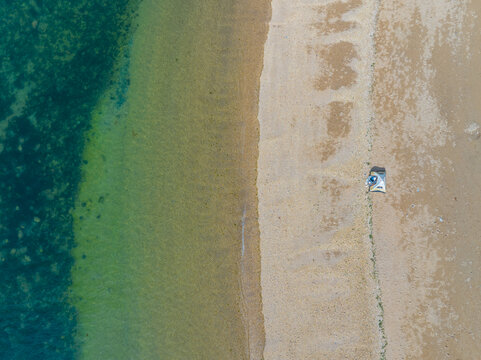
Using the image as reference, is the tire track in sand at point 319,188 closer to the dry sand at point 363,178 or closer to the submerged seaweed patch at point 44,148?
the dry sand at point 363,178

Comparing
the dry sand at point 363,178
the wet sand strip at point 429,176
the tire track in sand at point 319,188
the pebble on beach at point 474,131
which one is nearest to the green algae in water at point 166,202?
the tire track in sand at point 319,188

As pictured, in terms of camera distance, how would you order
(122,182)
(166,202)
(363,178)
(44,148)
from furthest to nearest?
1. (44,148)
2. (122,182)
3. (166,202)
4. (363,178)

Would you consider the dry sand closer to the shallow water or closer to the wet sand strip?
the wet sand strip

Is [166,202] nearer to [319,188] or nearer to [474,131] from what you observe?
[319,188]

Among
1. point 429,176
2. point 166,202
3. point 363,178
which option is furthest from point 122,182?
point 429,176

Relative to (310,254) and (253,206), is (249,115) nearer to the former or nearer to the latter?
(253,206)

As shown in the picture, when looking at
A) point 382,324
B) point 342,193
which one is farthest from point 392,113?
point 382,324

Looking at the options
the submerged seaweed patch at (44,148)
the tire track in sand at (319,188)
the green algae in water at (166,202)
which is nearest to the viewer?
the tire track in sand at (319,188)
